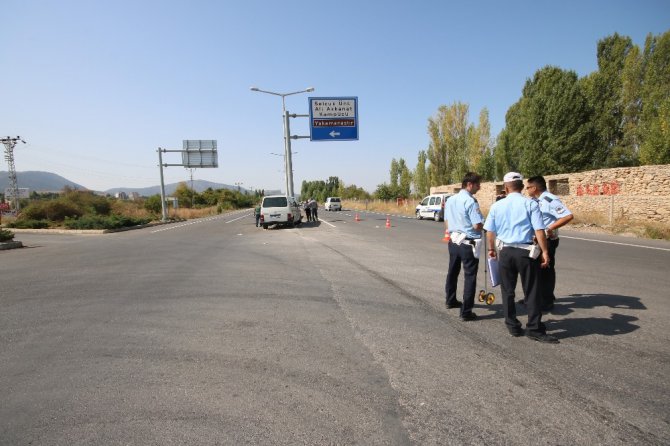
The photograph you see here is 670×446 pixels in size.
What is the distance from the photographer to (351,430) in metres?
2.29

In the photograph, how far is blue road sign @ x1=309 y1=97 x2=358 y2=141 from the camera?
2206 centimetres

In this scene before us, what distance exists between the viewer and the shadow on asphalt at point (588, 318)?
3.93 metres

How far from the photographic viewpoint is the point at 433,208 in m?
25.5

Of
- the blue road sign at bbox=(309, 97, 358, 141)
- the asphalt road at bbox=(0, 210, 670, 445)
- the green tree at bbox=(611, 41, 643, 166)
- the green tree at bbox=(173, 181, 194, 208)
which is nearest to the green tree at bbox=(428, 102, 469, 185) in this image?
the green tree at bbox=(611, 41, 643, 166)

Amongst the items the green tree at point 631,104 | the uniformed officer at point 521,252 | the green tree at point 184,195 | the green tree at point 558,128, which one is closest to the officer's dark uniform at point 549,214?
the uniformed officer at point 521,252

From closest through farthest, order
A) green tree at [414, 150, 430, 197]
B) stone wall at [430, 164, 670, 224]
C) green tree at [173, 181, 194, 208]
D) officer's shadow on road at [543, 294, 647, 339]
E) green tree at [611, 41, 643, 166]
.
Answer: officer's shadow on road at [543, 294, 647, 339]
stone wall at [430, 164, 670, 224]
green tree at [611, 41, 643, 166]
green tree at [414, 150, 430, 197]
green tree at [173, 181, 194, 208]

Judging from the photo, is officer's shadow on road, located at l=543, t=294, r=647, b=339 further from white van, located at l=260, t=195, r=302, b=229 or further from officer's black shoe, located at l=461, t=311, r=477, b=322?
white van, located at l=260, t=195, r=302, b=229

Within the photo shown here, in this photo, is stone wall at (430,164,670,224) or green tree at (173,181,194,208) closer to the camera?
stone wall at (430,164,670,224)

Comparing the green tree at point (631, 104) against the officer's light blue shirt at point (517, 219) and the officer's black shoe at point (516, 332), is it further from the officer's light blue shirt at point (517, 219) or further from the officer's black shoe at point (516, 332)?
the officer's black shoe at point (516, 332)

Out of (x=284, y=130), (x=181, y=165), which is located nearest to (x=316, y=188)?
(x=181, y=165)

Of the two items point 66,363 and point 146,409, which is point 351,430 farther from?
point 66,363

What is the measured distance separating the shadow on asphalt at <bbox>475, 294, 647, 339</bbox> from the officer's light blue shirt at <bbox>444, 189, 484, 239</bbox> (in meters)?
1.19

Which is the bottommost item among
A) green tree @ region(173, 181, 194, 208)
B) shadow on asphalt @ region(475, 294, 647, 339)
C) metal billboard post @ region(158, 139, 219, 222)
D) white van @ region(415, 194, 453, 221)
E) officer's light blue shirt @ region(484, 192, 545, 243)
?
shadow on asphalt @ region(475, 294, 647, 339)

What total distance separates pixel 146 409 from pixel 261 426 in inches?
37.0
